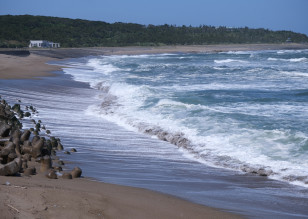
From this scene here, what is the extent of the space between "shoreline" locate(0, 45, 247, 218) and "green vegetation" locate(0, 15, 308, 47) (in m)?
93.0

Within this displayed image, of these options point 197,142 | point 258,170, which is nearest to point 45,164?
point 258,170

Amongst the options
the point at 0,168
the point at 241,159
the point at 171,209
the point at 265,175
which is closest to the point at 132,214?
the point at 171,209

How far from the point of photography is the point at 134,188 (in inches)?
267

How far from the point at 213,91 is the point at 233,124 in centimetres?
915

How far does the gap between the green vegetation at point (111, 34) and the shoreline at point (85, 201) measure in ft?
305

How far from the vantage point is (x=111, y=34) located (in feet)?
439

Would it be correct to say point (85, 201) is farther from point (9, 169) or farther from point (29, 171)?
point (29, 171)

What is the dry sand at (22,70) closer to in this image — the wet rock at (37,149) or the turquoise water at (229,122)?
the turquoise water at (229,122)

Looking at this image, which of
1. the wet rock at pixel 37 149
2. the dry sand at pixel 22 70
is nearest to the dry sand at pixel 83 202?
the wet rock at pixel 37 149

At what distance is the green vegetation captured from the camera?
108188mm

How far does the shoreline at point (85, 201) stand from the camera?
4738mm

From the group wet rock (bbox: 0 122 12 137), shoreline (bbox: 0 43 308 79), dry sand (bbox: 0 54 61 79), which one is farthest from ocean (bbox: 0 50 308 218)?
shoreline (bbox: 0 43 308 79)

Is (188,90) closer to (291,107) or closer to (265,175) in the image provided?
(291,107)

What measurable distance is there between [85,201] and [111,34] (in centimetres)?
13109
